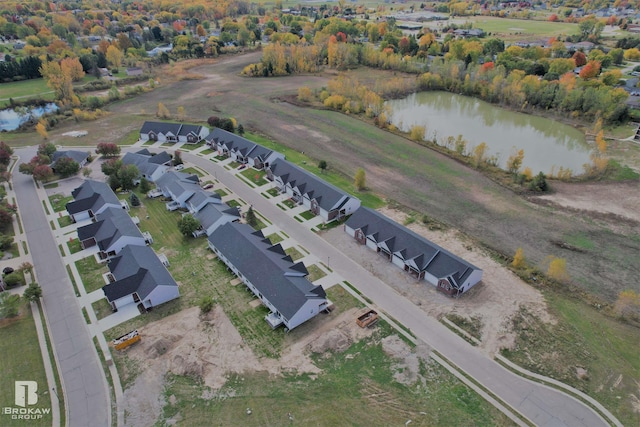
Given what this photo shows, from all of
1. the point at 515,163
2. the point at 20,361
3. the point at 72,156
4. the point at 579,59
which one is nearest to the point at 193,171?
the point at 72,156

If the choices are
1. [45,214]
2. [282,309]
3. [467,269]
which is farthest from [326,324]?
[45,214]

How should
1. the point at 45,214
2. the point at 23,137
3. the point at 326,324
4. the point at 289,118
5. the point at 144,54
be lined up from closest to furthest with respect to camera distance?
the point at 326,324
the point at 45,214
the point at 23,137
the point at 289,118
the point at 144,54

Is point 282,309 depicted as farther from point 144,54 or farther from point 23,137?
point 144,54

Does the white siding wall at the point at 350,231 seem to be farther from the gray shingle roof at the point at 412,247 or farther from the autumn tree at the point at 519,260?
the autumn tree at the point at 519,260

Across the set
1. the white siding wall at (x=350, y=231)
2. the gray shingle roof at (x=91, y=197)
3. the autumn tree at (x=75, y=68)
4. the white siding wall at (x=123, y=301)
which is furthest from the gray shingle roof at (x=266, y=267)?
the autumn tree at (x=75, y=68)

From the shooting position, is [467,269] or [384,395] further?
[467,269]

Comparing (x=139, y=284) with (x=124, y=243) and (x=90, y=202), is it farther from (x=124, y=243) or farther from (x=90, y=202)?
(x=90, y=202)
